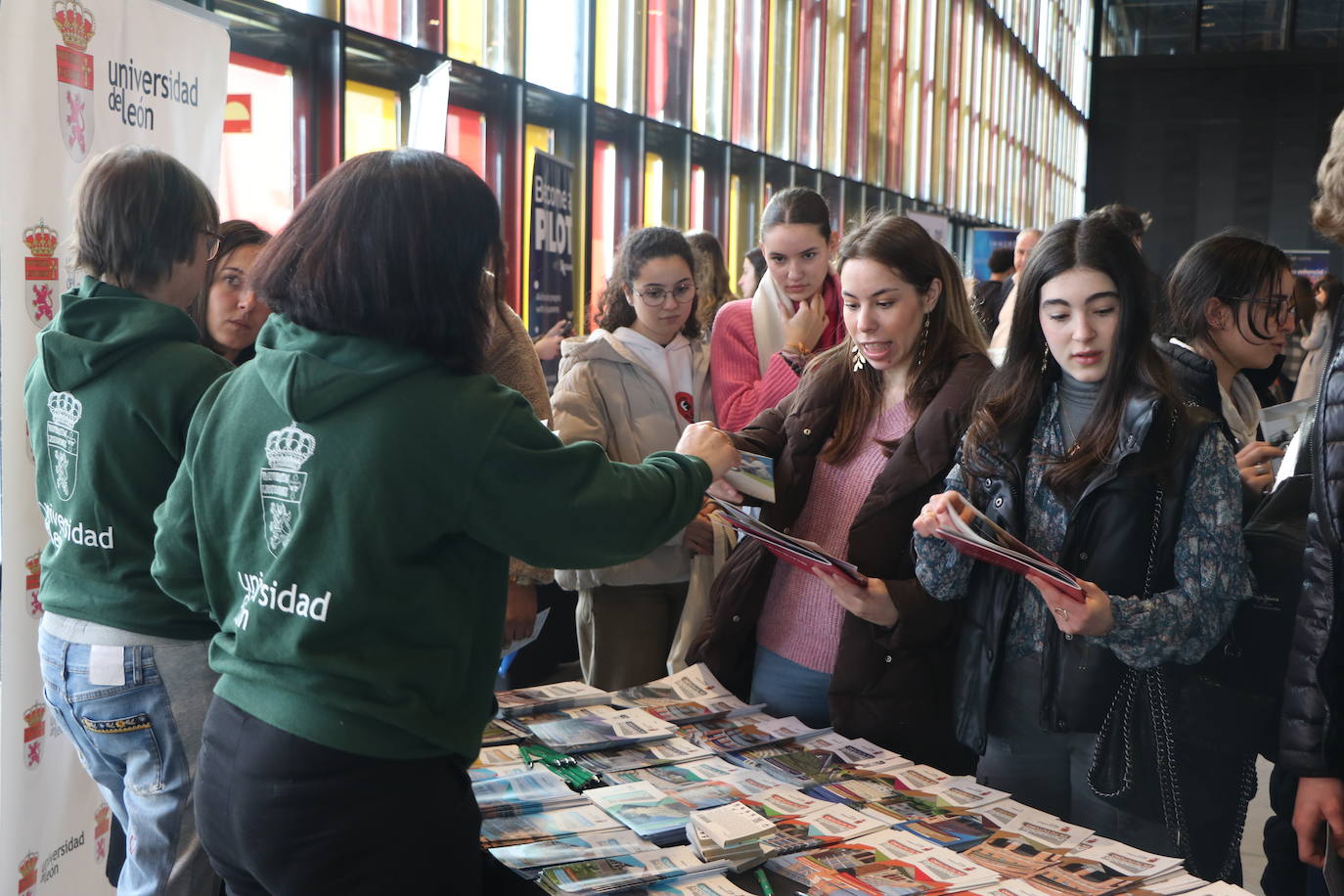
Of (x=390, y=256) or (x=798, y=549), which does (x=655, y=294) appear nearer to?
(x=798, y=549)

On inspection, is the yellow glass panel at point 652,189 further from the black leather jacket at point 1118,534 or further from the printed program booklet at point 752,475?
the black leather jacket at point 1118,534

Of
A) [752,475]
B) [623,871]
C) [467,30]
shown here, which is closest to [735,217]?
[467,30]

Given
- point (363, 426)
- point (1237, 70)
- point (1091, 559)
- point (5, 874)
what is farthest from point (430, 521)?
point (1237, 70)

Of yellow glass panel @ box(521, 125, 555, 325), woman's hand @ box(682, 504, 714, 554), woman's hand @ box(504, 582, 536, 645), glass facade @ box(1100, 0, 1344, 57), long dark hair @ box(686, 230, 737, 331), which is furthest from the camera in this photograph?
glass facade @ box(1100, 0, 1344, 57)

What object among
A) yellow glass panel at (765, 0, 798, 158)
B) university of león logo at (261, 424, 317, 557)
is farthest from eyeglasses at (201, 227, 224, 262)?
yellow glass panel at (765, 0, 798, 158)

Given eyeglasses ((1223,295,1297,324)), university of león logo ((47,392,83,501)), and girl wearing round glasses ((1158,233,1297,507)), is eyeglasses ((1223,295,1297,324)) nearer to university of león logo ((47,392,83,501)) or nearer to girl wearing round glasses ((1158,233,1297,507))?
girl wearing round glasses ((1158,233,1297,507))

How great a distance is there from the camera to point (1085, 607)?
182 centimetres

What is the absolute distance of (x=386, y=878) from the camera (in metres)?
1.39

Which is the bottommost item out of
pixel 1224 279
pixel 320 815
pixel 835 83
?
pixel 320 815

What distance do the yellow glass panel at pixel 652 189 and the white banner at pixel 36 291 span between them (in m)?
4.88

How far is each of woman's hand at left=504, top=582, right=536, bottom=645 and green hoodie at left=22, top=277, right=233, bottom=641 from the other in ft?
3.13

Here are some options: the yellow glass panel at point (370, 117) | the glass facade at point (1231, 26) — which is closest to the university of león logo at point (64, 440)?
the yellow glass panel at point (370, 117)

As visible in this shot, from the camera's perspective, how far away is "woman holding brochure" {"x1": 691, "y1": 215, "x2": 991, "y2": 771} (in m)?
2.19

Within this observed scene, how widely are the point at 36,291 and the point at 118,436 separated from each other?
80 centimetres
